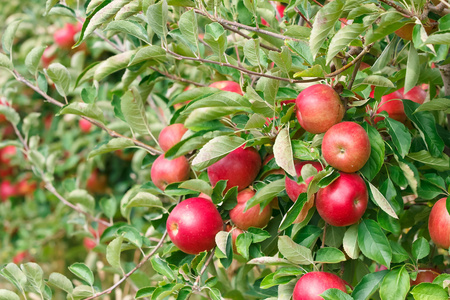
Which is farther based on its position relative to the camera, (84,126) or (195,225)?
(84,126)

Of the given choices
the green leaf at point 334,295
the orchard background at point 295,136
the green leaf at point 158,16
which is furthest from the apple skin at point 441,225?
the green leaf at point 158,16

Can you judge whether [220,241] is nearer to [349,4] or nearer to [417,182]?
[417,182]

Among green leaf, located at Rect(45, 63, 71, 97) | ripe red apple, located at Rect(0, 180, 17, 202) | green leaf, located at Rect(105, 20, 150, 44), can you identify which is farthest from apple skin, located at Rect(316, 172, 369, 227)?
ripe red apple, located at Rect(0, 180, 17, 202)

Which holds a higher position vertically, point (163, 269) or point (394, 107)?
point (394, 107)

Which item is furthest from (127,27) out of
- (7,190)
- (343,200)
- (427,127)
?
(7,190)

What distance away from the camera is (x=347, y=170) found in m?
0.82

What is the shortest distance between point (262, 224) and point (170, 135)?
294 mm

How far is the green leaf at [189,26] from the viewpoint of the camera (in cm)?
83

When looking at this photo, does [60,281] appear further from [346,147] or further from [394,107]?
[394,107]

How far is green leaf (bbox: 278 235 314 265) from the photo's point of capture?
796mm

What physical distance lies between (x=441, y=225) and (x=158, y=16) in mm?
622

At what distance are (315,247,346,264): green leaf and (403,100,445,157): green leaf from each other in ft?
0.89

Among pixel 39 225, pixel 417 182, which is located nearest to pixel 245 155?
pixel 417 182

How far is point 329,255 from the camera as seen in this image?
0.81m
